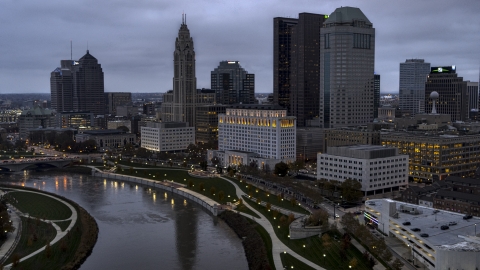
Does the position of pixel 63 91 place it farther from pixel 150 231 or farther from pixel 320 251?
pixel 320 251

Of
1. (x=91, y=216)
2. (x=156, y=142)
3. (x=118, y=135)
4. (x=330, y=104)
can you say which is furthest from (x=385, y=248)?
(x=118, y=135)

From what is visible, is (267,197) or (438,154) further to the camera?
(438,154)

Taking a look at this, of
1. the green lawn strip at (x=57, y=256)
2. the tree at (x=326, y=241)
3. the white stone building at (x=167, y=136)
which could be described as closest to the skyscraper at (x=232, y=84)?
the white stone building at (x=167, y=136)

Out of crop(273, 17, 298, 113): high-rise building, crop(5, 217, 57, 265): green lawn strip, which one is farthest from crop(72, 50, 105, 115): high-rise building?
crop(5, 217, 57, 265): green lawn strip

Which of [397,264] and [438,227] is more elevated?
[438,227]

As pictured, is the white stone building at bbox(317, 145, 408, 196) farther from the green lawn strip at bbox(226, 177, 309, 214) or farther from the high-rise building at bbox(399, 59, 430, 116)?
the high-rise building at bbox(399, 59, 430, 116)

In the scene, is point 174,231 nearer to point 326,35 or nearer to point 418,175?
point 418,175

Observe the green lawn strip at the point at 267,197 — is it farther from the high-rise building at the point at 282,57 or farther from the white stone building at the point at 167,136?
the high-rise building at the point at 282,57

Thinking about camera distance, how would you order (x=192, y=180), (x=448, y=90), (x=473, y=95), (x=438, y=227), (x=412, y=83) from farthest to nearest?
(x=412, y=83)
(x=473, y=95)
(x=448, y=90)
(x=192, y=180)
(x=438, y=227)

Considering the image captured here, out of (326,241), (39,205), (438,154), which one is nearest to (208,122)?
(438,154)
